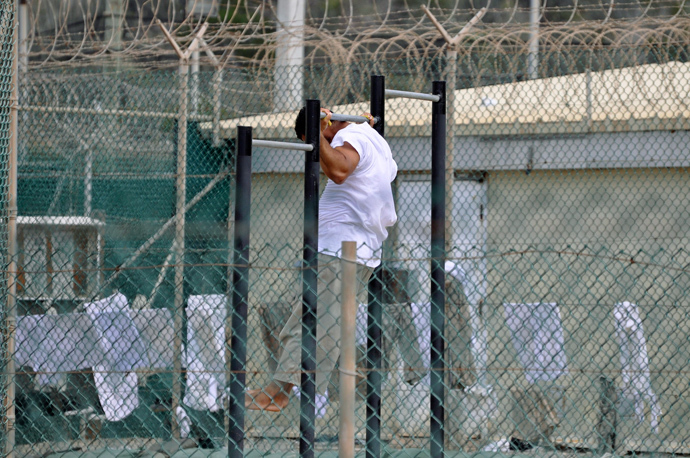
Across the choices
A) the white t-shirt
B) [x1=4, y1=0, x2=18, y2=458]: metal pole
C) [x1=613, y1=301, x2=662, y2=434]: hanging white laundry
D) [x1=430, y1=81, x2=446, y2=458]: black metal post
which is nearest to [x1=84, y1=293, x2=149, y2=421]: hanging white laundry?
[x1=4, y1=0, x2=18, y2=458]: metal pole

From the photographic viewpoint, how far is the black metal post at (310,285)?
14.0 feet

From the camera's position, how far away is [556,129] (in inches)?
290

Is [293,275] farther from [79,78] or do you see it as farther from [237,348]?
[237,348]

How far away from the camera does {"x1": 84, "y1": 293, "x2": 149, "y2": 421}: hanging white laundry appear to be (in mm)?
5793

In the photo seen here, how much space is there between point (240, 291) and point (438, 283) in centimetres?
110

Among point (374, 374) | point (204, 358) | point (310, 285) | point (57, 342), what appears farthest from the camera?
point (204, 358)

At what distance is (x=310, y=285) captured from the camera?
4.25 meters

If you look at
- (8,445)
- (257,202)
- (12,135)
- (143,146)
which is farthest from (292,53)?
(8,445)

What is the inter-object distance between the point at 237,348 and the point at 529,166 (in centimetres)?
387

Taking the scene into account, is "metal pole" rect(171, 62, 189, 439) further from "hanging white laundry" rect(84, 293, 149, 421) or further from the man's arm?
the man's arm

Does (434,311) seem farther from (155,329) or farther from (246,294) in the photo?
(155,329)

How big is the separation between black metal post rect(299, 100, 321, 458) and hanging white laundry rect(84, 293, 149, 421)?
1.75 meters

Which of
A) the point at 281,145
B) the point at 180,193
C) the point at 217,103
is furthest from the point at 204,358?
the point at 281,145

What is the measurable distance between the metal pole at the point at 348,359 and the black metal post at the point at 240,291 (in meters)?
0.66
